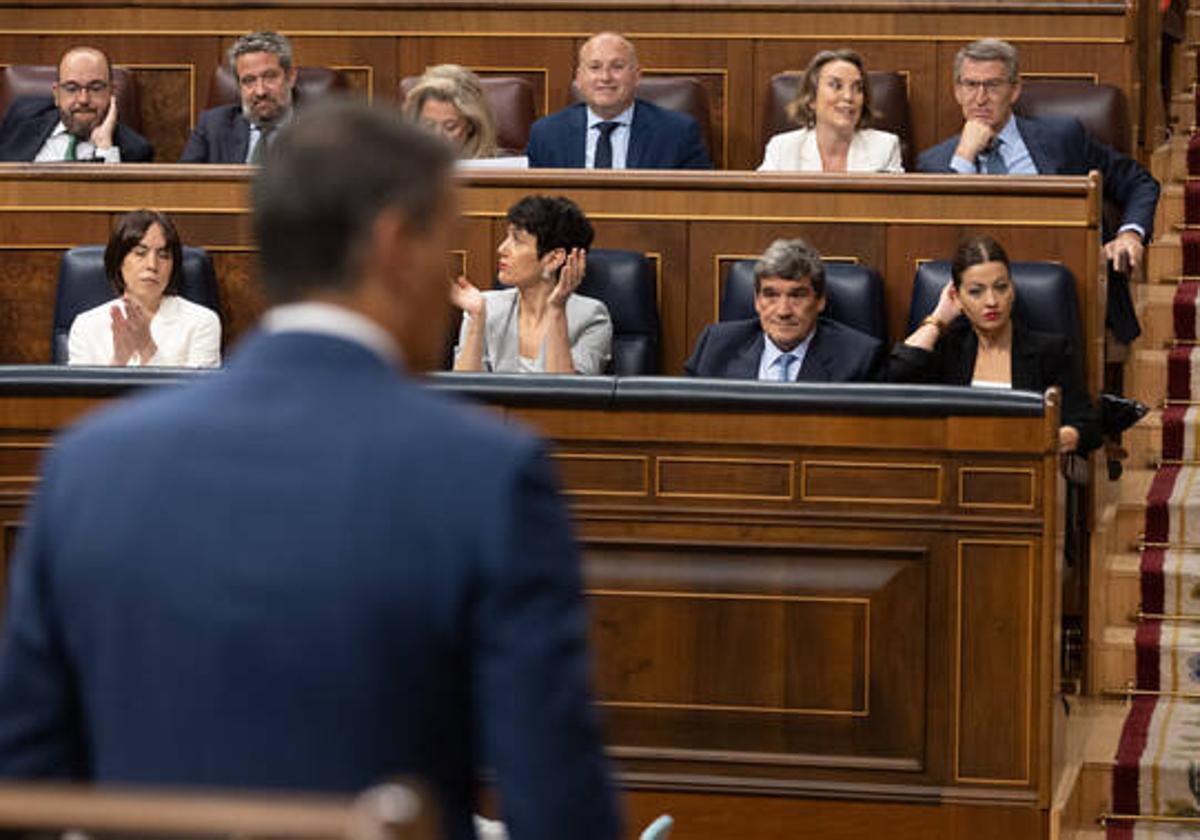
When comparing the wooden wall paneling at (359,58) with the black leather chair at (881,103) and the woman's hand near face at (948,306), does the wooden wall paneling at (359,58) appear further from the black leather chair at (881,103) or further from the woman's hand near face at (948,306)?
the woman's hand near face at (948,306)

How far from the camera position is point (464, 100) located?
126 inches

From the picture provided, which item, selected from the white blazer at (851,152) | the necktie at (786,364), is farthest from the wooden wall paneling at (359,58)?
the necktie at (786,364)

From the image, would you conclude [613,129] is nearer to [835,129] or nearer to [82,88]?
[835,129]

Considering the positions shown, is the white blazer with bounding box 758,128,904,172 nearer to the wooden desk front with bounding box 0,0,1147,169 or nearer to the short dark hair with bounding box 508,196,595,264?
the wooden desk front with bounding box 0,0,1147,169

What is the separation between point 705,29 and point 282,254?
299 centimetres

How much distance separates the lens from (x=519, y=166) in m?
3.12

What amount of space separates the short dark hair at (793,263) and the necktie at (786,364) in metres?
0.08

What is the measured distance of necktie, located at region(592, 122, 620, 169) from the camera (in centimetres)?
343

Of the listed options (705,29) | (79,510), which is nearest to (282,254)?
(79,510)

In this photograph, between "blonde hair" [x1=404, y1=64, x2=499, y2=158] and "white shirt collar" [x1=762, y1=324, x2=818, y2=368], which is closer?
"white shirt collar" [x1=762, y1=324, x2=818, y2=368]

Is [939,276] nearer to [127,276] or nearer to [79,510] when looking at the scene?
[127,276]

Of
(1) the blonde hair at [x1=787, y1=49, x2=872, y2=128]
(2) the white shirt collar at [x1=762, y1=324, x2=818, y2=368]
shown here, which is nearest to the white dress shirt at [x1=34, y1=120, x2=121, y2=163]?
(1) the blonde hair at [x1=787, y1=49, x2=872, y2=128]

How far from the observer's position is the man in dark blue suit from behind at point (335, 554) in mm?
867

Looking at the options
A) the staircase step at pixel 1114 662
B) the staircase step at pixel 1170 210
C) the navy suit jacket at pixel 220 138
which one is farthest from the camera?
the staircase step at pixel 1170 210
